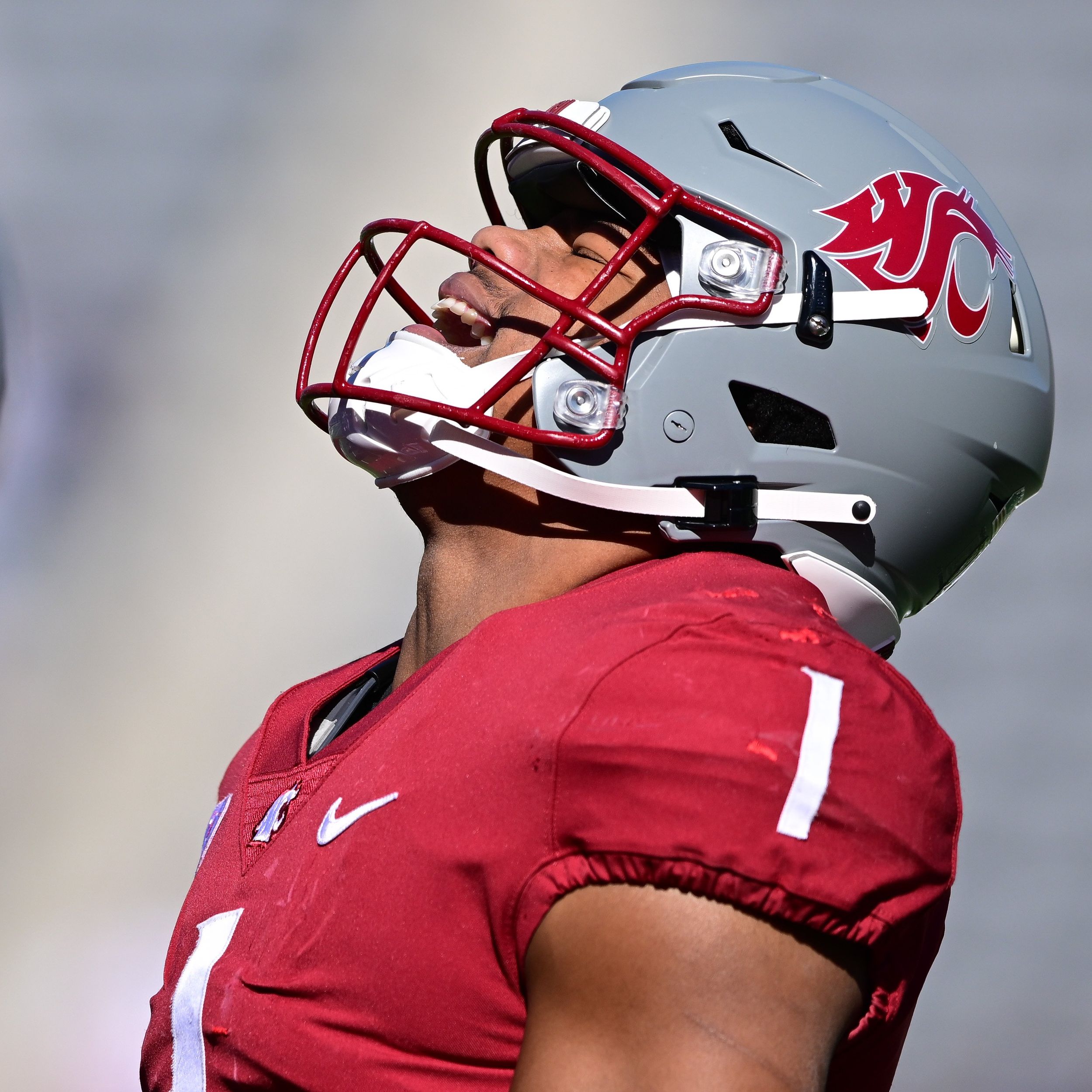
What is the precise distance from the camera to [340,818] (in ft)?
3.02

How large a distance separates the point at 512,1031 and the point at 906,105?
7.69 ft

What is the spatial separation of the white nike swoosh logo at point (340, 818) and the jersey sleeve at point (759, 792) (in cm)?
15

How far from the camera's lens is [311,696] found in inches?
54.7

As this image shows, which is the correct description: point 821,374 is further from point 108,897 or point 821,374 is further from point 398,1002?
point 108,897

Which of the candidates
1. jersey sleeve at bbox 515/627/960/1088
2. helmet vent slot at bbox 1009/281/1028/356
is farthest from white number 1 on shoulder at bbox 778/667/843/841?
helmet vent slot at bbox 1009/281/1028/356

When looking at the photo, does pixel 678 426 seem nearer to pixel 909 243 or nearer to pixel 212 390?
pixel 909 243

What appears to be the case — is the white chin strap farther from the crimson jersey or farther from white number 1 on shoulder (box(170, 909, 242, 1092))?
white number 1 on shoulder (box(170, 909, 242, 1092))

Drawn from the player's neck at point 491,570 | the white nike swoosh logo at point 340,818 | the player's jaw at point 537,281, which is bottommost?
the white nike swoosh logo at point 340,818

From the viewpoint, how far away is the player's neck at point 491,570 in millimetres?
1094

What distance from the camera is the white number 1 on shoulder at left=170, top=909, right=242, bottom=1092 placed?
929mm

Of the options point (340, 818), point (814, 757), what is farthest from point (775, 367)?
point (340, 818)

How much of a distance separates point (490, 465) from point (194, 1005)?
52 centimetres

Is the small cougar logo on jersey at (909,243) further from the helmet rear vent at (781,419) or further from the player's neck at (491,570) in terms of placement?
the player's neck at (491,570)

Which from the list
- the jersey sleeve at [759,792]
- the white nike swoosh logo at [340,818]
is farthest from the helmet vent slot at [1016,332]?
the white nike swoosh logo at [340,818]
